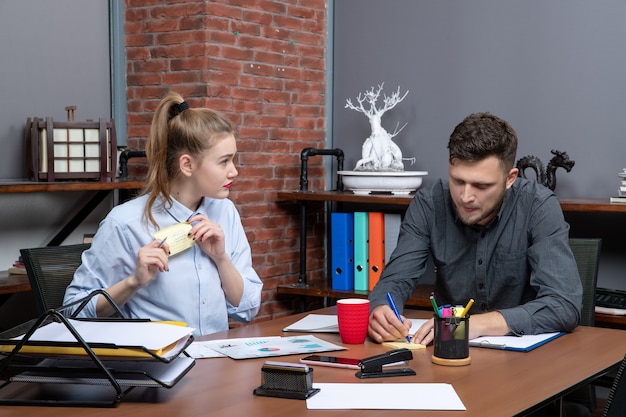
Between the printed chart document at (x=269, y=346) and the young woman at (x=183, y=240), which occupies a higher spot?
the young woman at (x=183, y=240)

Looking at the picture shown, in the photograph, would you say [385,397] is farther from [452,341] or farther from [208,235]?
[208,235]

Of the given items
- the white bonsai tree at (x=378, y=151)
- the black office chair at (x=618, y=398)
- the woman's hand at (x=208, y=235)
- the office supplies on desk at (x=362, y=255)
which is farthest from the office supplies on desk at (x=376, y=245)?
the black office chair at (x=618, y=398)

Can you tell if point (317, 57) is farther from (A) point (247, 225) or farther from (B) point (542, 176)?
(B) point (542, 176)

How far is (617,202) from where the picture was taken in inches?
Result: 126

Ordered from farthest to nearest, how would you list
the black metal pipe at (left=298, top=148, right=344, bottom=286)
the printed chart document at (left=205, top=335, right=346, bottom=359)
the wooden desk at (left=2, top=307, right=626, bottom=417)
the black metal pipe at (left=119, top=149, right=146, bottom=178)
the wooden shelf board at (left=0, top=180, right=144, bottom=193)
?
the black metal pipe at (left=298, top=148, right=344, bottom=286)
the black metal pipe at (left=119, top=149, right=146, bottom=178)
the wooden shelf board at (left=0, top=180, right=144, bottom=193)
the printed chart document at (left=205, top=335, right=346, bottom=359)
the wooden desk at (left=2, top=307, right=626, bottom=417)

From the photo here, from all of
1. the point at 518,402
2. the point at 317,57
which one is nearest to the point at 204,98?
the point at 317,57

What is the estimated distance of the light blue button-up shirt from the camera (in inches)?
86.8

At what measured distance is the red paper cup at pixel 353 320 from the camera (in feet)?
6.66

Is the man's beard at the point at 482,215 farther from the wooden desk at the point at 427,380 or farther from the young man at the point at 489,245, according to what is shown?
the wooden desk at the point at 427,380

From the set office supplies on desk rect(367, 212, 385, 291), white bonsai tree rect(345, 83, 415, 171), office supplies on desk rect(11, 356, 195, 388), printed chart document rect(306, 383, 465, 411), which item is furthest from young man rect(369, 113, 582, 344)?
white bonsai tree rect(345, 83, 415, 171)

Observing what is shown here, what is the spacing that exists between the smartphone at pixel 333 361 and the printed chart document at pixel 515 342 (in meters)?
0.36

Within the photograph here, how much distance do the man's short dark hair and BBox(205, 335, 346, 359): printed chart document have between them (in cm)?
65

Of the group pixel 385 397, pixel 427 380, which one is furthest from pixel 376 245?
pixel 385 397

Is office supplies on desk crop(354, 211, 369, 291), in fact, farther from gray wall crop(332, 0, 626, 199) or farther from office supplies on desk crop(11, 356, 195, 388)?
office supplies on desk crop(11, 356, 195, 388)
